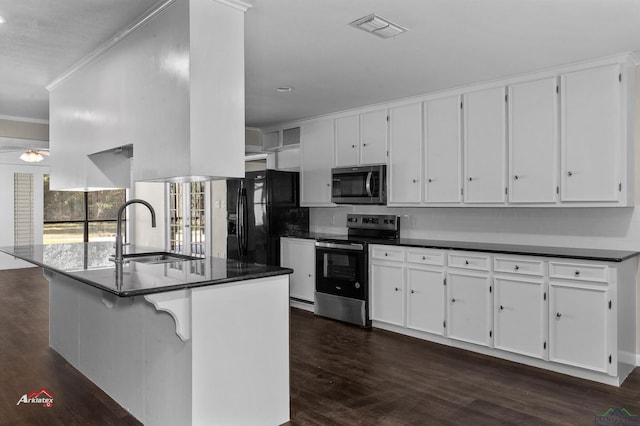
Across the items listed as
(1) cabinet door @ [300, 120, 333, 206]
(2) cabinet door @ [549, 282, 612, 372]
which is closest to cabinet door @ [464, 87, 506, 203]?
(2) cabinet door @ [549, 282, 612, 372]

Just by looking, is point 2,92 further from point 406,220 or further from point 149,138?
point 406,220

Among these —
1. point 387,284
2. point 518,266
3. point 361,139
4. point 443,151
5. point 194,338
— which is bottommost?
point 387,284

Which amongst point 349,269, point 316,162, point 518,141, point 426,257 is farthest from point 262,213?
point 518,141

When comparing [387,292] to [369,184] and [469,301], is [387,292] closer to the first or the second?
[469,301]

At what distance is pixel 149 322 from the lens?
8.43ft

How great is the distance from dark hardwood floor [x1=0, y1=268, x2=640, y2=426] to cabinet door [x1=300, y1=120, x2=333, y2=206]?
2.02 meters

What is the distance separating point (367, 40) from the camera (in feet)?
10.4

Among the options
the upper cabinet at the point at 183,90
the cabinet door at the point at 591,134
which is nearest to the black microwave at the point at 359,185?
the cabinet door at the point at 591,134

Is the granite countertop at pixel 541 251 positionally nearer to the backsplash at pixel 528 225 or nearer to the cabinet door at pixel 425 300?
the backsplash at pixel 528 225

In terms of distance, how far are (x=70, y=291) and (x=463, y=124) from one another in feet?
12.2

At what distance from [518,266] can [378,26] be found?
2165 millimetres

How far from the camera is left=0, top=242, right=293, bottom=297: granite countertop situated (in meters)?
2.15

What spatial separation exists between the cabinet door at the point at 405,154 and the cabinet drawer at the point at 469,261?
862 millimetres

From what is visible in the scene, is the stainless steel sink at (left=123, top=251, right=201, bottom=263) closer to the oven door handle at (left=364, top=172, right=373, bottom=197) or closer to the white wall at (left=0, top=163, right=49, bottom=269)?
the oven door handle at (left=364, top=172, right=373, bottom=197)
